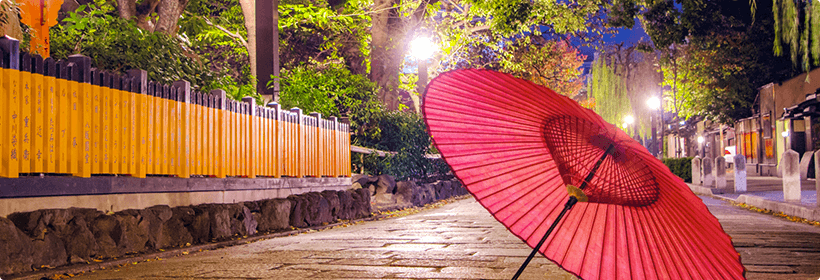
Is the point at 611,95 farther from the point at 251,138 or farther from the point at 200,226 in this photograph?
the point at 200,226

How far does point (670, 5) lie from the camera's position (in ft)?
54.0

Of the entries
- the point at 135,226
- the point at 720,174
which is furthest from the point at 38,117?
the point at 720,174

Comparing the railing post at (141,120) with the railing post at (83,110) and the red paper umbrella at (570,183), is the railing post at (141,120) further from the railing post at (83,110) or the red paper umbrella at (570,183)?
the red paper umbrella at (570,183)

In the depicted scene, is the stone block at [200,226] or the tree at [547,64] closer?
the stone block at [200,226]

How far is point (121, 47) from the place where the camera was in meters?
8.90

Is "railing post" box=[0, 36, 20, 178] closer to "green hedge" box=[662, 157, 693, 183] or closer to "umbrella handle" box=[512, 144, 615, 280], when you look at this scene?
"umbrella handle" box=[512, 144, 615, 280]

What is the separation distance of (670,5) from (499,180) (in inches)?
581

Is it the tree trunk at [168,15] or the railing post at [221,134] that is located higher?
the tree trunk at [168,15]

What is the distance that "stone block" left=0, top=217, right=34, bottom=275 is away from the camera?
16.9ft

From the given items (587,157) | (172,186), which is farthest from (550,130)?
(172,186)

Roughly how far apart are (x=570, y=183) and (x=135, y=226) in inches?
200

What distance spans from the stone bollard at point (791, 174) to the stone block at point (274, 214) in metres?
10.7

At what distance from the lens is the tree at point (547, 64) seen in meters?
29.2

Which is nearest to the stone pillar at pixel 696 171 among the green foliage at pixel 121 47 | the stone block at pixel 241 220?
the stone block at pixel 241 220
